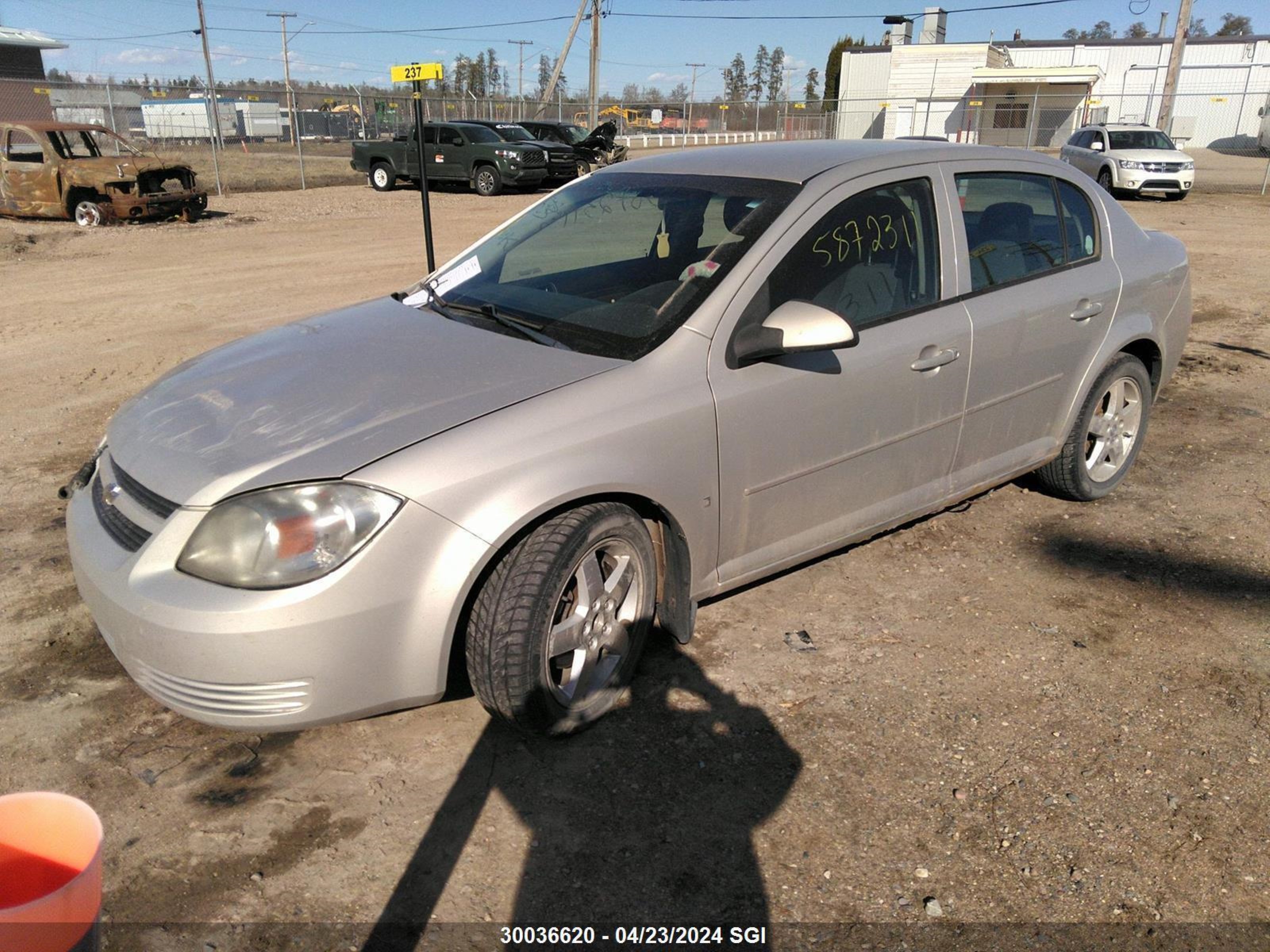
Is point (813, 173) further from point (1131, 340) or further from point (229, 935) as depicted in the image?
point (229, 935)

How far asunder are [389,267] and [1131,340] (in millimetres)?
9408

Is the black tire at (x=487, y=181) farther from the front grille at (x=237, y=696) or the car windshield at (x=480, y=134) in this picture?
the front grille at (x=237, y=696)

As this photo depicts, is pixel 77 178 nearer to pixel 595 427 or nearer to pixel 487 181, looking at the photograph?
pixel 487 181

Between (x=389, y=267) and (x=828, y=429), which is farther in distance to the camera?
(x=389, y=267)

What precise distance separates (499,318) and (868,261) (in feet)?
4.49

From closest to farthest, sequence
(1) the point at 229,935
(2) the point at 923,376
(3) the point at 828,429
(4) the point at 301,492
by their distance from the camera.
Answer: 1. (1) the point at 229,935
2. (4) the point at 301,492
3. (3) the point at 828,429
4. (2) the point at 923,376

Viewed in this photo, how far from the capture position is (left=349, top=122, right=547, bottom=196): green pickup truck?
22.6m

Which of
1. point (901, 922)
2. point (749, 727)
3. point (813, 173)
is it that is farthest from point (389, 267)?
point (901, 922)

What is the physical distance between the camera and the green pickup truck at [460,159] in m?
22.6

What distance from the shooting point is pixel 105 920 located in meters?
2.36

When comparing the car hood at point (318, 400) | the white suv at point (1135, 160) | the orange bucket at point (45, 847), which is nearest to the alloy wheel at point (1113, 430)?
the car hood at point (318, 400)

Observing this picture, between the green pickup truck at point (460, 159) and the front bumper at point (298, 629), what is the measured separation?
21.3 m

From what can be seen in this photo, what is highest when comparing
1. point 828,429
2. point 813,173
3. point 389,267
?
point 813,173

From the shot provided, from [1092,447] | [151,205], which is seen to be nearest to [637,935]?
[1092,447]
